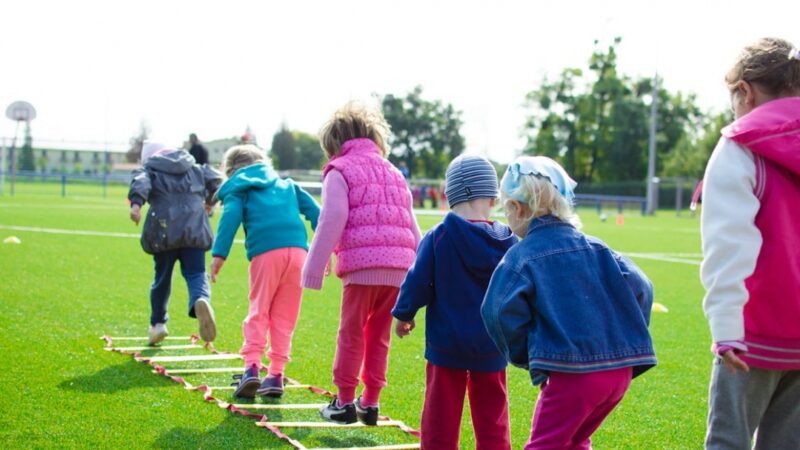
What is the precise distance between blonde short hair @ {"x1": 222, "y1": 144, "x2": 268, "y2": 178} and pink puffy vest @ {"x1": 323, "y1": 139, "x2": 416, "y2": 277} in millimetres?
1121

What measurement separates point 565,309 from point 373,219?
2.15 meters

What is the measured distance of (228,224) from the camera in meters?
6.02

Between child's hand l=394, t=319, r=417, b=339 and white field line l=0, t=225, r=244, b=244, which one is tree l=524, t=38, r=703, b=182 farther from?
child's hand l=394, t=319, r=417, b=339

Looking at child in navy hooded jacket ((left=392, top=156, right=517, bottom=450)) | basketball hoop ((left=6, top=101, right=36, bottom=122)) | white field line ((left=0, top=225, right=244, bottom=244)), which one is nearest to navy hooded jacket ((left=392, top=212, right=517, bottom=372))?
child in navy hooded jacket ((left=392, top=156, right=517, bottom=450))

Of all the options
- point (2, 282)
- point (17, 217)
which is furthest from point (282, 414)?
point (17, 217)

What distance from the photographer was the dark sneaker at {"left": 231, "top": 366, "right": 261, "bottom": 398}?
574 centimetres

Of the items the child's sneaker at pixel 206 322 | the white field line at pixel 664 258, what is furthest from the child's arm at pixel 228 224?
the white field line at pixel 664 258

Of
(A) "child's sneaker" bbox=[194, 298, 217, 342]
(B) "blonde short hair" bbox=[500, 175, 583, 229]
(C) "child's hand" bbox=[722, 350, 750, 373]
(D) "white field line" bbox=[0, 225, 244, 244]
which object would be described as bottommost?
(D) "white field line" bbox=[0, 225, 244, 244]

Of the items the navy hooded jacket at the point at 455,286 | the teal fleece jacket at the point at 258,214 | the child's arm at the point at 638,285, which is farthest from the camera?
the teal fleece jacket at the point at 258,214

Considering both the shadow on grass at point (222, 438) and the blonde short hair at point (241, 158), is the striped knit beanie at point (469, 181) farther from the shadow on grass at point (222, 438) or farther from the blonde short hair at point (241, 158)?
the blonde short hair at point (241, 158)

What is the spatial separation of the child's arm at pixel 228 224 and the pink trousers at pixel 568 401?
3.17 metres

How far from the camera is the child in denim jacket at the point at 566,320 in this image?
10.7 feet

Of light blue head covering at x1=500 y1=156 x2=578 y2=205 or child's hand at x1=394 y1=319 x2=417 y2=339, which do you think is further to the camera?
child's hand at x1=394 y1=319 x2=417 y2=339

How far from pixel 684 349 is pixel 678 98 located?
68507 mm
